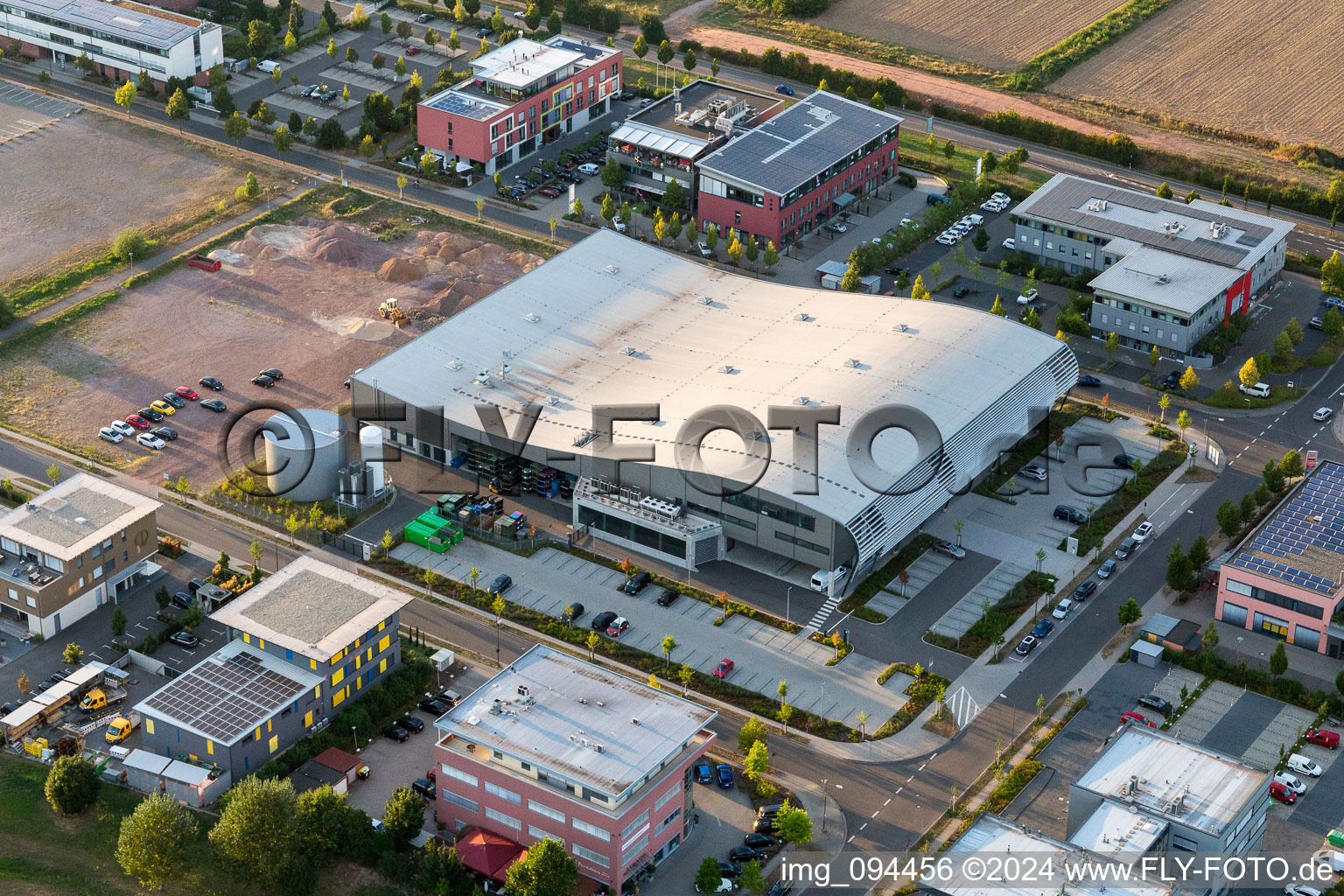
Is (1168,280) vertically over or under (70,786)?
over

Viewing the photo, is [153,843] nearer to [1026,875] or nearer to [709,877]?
[709,877]

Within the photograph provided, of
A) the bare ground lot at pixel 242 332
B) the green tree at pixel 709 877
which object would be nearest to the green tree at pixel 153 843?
the green tree at pixel 709 877

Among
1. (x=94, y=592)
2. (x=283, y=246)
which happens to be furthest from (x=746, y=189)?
(x=94, y=592)

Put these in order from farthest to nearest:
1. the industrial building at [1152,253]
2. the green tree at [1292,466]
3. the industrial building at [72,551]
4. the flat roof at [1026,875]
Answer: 1. the industrial building at [1152,253]
2. the green tree at [1292,466]
3. the industrial building at [72,551]
4. the flat roof at [1026,875]

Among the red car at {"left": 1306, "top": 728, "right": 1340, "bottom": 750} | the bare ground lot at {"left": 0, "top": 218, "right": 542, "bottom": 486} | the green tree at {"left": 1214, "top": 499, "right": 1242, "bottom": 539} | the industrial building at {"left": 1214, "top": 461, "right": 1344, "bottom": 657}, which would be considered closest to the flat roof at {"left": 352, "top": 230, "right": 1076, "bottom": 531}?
the bare ground lot at {"left": 0, "top": 218, "right": 542, "bottom": 486}

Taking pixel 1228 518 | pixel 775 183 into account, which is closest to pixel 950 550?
pixel 1228 518

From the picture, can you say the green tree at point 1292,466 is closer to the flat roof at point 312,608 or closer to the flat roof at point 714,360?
the flat roof at point 714,360
